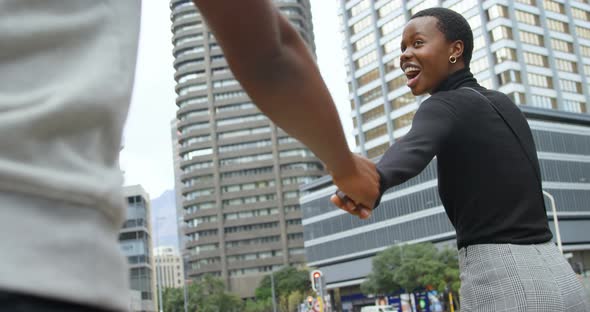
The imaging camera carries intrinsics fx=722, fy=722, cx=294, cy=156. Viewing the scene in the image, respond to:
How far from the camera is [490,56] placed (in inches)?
3182

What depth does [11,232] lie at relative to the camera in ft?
3.11

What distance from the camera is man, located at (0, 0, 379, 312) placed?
0.96 meters

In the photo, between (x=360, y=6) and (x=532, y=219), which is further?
(x=360, y=6)

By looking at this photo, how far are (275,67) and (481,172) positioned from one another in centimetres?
151

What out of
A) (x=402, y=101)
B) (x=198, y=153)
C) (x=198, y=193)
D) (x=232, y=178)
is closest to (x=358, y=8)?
(x=402, y=101)

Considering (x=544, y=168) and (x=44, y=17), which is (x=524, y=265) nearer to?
(x=44, y=17)

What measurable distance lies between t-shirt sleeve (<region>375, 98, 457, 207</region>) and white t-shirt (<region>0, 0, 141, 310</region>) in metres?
1.27

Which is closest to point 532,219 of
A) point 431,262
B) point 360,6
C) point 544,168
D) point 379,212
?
point 431,262

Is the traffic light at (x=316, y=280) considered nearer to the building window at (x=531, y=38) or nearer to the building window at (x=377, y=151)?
the building window at (x=531, y=38)

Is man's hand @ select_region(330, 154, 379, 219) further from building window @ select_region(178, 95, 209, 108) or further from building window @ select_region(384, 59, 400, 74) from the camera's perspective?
building window @ select_region(178, 95, 209, 108)

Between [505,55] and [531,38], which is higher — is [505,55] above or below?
below

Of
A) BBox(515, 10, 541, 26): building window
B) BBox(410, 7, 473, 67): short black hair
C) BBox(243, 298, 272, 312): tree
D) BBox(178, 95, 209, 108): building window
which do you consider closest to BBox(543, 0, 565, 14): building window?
BBox(515, 10, 541, 26): building window

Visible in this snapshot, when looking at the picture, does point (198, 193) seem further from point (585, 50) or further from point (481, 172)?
point (481, 172)

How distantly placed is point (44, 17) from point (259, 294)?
105 metres
